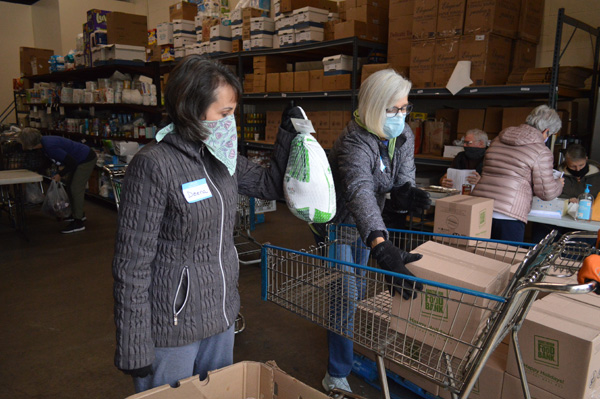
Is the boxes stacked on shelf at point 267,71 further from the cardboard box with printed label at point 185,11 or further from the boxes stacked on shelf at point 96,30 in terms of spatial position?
the boxes stacked on shelf at point 96,30

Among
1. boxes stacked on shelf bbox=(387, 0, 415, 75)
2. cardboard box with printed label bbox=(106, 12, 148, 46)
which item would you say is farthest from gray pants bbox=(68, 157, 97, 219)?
boxes stacked on shelf bbox=(387, 0, 415, 75)

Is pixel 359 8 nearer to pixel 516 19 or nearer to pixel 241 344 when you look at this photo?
pixel 516 19

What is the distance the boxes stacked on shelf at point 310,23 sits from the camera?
5.57 metres

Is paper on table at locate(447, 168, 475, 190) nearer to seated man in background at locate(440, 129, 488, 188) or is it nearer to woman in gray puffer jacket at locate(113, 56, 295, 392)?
seated man in background at locate(440, 129, 488, 188)

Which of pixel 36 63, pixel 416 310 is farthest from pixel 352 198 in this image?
pixel 36 63

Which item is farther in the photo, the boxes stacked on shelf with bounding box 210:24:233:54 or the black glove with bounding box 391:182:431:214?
the boxes stacked on shelf with bounding box 210:24:233:54

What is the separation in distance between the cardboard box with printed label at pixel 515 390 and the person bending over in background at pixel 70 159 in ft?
17.8

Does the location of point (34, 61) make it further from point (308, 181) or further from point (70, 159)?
point (308, 181)

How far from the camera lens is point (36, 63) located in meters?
10.2

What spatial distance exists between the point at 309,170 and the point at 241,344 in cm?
184

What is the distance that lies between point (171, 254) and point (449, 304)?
0.94m

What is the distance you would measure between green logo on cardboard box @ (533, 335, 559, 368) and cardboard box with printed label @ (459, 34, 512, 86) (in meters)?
2.97

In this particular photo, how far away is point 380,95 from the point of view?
1881 millimetres

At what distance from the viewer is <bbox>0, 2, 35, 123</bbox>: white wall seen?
1212 centimetres
